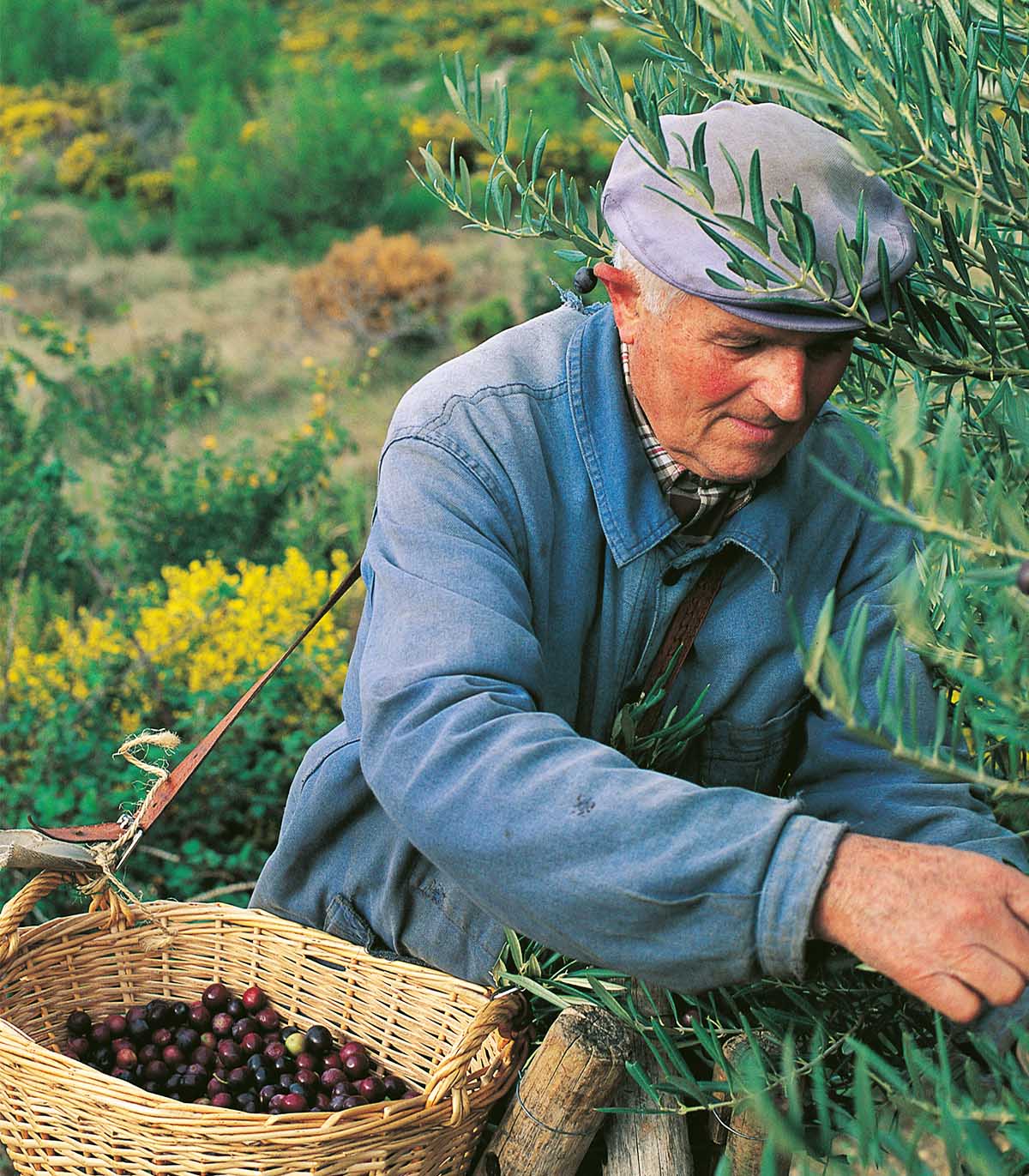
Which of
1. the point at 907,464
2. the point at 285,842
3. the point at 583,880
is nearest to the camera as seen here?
the point at 907,464

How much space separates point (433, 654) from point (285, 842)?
74 centimetres

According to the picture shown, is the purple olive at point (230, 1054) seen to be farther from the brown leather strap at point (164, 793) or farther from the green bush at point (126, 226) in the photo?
the green bush at point (126, 226)

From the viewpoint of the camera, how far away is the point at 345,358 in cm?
796

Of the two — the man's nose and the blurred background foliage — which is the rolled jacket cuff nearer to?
the man's nose

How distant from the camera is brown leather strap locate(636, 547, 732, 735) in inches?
72.1

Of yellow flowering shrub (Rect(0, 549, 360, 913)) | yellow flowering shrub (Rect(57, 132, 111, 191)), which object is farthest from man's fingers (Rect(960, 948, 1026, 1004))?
yellow flowering shrub (Rect(57, 132, 111, 191))

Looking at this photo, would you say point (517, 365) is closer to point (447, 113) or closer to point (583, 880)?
point (583, 880)

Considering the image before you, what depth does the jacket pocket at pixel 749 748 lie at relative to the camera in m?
1.91

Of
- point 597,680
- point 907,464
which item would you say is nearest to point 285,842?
point 597,680

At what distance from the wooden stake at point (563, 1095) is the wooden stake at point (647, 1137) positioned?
0.04 m

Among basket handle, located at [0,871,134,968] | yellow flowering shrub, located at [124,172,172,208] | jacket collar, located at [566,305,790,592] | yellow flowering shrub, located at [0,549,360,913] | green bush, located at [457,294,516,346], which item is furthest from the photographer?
yellow flowering shrub, located at [124,172,172,208]

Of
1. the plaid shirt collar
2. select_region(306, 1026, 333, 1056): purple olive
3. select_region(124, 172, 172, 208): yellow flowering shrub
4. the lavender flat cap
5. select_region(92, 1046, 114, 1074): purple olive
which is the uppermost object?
the lavender flat cap

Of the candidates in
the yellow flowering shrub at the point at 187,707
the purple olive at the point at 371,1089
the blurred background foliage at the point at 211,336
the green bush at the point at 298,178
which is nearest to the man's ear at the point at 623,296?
the blurred background foliage at the point at 211,336

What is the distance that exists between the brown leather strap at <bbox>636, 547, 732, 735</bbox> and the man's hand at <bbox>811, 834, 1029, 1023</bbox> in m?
0.71
